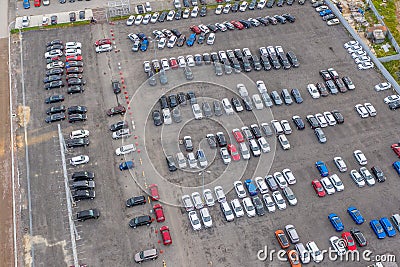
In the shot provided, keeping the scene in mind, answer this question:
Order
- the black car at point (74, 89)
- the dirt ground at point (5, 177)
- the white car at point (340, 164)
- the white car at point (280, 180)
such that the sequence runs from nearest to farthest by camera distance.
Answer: the dirt ground at point (5, 177)
the white car at point (280, 180)
the white car at point (340, 164)
the black car at point (74, 89)

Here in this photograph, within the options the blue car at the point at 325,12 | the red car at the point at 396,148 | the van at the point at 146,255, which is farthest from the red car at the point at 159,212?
the blue car at the point at 325,12

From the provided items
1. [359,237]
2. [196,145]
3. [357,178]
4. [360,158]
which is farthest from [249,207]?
[360,158]

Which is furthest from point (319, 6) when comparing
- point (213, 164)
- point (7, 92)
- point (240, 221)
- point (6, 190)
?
point (6, 190)

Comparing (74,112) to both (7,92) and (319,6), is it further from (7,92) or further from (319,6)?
(319,6)

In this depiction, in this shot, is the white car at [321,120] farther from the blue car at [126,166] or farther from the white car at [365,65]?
the blue car at [126,166]

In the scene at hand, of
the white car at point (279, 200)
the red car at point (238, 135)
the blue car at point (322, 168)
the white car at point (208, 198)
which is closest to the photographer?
the white car at point (279, 200)

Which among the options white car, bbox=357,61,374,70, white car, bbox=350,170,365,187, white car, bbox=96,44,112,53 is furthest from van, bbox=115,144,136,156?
white car, bbox=357,61,374,70

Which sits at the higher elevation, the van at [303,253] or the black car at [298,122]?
the black car at [298,122]
